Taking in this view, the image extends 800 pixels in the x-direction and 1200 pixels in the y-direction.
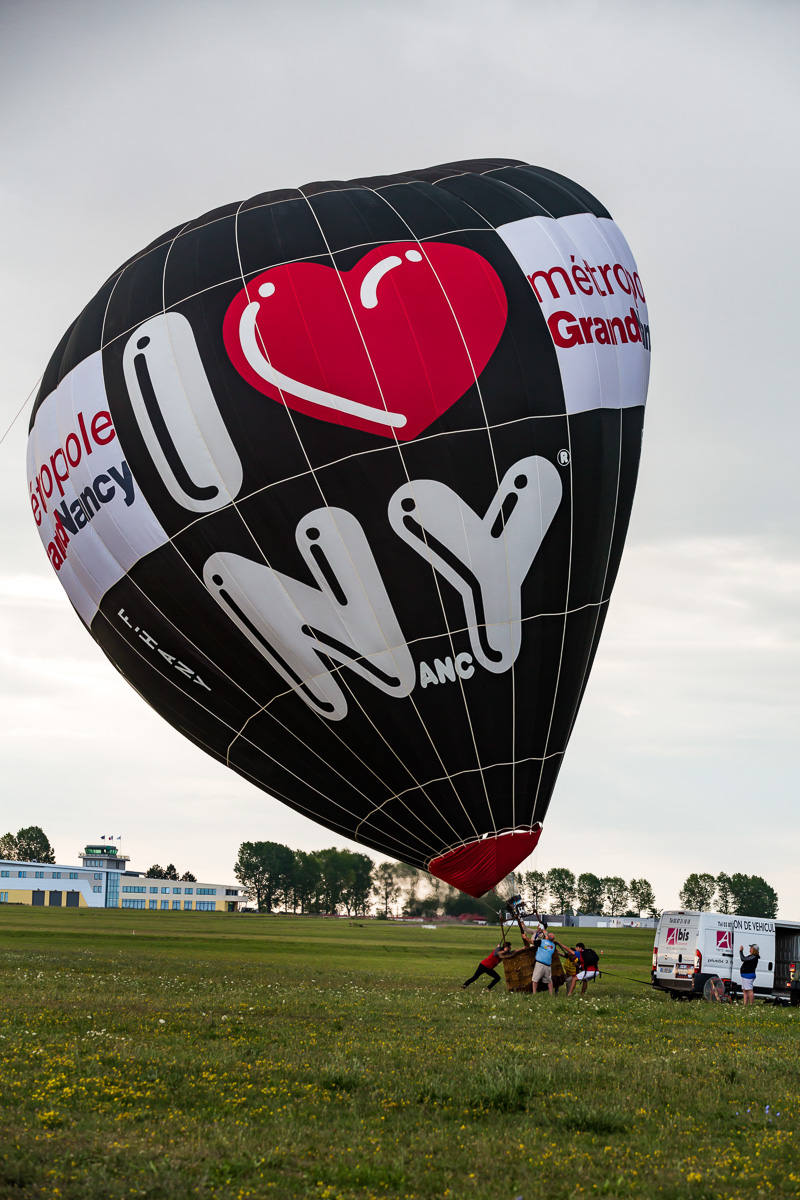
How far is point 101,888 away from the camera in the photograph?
509ft

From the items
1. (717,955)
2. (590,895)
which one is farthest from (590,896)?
(717,955)

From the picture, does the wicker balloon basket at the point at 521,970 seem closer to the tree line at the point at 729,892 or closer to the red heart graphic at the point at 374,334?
the red heart graphic at the point at 374,334

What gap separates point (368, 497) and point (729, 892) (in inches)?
7372

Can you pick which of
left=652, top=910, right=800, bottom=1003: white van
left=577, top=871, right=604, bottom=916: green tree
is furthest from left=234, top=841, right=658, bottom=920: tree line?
left=652, top=910, right=800, bottom=1003: white van

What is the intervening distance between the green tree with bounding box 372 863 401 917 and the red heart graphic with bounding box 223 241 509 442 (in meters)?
155

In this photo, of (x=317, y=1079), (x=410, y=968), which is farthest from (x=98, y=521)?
(x=410, y=968)

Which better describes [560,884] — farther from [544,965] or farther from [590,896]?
[544,965]

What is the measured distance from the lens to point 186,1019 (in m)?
14.9

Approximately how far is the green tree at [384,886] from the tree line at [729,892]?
50778 millimetres

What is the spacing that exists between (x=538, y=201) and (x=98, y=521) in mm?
10735

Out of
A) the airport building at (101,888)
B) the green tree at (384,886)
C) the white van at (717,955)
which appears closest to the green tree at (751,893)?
the green tree at (384,886)

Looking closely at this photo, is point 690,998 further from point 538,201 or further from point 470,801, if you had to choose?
point 538,201

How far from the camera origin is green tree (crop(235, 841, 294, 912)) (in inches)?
7736

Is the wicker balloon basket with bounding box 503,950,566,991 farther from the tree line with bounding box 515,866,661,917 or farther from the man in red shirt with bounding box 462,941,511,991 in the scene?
the tree line with bounding box 515,866,661,917
